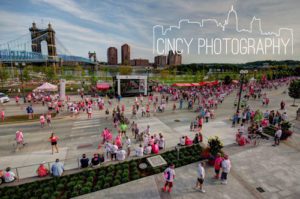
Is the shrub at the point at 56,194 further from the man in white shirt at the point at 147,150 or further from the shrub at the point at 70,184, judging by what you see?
the man in white shirt at the point at 147,150

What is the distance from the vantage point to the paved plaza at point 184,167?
8.31 metres

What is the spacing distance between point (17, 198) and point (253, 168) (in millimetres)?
11949

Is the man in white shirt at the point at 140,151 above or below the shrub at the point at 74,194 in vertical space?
above

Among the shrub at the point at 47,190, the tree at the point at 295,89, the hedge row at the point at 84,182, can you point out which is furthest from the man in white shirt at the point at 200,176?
the tree at the point at 295,89

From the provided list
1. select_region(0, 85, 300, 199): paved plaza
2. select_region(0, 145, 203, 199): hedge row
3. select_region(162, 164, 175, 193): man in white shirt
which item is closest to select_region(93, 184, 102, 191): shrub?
select_region(0, 145, 203, 199): hedge row

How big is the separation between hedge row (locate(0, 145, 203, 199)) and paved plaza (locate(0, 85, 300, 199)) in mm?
401

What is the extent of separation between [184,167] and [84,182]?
5.46 metres

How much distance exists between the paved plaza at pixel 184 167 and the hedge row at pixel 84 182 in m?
0.40

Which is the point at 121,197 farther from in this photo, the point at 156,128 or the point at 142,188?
the point at 156,128

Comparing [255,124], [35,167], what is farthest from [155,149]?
[255,124]

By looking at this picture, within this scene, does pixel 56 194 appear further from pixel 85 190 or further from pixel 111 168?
pixel 111 168

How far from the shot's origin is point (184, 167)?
405 inches

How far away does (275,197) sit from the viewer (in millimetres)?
7965

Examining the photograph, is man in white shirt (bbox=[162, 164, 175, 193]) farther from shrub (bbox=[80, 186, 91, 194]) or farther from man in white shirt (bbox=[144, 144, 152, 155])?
shrub (bbox=[80, 186, 91, 194])
